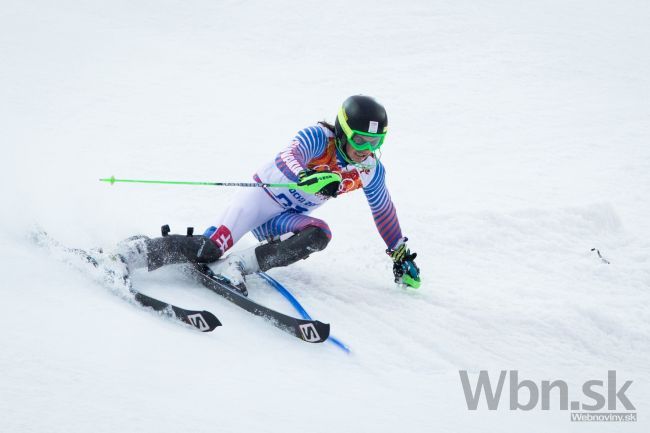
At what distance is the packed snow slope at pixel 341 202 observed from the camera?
273 cm

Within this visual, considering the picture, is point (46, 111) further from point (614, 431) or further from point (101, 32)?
point (614, 431)

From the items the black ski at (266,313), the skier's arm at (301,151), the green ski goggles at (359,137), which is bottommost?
the black ski at (266,313)

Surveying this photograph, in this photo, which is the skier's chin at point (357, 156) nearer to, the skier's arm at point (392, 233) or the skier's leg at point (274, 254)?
the skier's arm at point (392, 233)

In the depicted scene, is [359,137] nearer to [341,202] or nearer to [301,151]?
[301,151]

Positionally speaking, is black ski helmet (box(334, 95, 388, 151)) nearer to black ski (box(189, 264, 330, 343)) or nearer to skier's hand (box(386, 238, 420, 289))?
skier's hand (box(386, 238, 420, 289))

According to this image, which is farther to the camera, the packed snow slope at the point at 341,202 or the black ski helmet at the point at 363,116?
the black ski helmet at the point at 363,116

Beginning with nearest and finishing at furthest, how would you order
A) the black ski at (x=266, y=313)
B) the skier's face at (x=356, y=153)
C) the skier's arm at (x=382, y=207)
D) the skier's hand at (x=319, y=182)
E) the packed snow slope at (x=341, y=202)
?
the packed snow slope at (x=341, y=202) < the black ski at (x=266, y=313) < the skier's hand at (x=319, y=182) < the skier's face at (x=356, y=153) < the skier's arm at (x=382, y=207)

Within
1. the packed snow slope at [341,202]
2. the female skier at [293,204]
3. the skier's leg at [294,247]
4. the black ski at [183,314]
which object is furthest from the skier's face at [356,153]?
the black ski at [183,314]

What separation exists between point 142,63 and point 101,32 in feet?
4.51

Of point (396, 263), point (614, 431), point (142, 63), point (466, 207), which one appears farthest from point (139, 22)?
point (614, 431)

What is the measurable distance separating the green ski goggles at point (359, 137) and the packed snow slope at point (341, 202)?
1.02 meters

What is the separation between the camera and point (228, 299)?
3830 mm

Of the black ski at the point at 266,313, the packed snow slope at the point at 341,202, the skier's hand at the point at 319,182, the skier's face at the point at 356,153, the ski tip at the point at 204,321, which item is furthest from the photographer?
the skier's face at the point at 356,153

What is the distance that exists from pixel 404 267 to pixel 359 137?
1.06 metres
